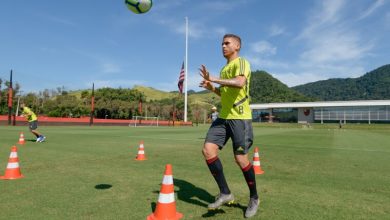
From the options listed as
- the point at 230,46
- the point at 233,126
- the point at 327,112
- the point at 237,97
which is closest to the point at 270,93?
the point at 327,112

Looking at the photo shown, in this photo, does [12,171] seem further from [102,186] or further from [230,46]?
[230,46]

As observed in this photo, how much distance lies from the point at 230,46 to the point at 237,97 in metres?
0.73

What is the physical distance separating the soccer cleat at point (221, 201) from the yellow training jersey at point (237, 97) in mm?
1074

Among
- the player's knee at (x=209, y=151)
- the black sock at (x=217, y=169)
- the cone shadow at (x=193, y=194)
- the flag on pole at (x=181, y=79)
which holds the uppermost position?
the flag on pole at (x=181, y=79)

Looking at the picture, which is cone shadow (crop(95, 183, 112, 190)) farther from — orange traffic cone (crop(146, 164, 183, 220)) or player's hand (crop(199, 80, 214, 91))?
player's hand (crop(199, 80, 214, 91))

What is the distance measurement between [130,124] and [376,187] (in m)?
48.5

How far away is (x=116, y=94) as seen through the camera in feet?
299

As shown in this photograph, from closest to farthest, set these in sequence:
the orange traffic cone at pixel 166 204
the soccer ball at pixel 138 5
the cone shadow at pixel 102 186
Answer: the orange traffic cone at pixel 166 204
the cone shadow at pixel 102 186
the soccer ball at pixel 138 5

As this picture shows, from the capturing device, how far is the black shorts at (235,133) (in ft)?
13.8

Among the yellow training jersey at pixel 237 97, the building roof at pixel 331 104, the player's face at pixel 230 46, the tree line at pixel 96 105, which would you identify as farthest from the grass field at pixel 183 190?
the building roof at pixel 331 104

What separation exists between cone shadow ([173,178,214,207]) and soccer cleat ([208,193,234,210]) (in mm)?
255

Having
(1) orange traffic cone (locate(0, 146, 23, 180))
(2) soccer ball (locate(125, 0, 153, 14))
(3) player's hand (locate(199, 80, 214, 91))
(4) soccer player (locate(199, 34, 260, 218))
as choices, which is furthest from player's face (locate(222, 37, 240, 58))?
(2) soccer ball (locate(125, 0, 153, 14))

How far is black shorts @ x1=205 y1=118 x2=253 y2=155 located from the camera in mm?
4215

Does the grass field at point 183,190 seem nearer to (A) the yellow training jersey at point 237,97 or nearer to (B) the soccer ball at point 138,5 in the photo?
(A) the yellow training jersey at point 237,97
